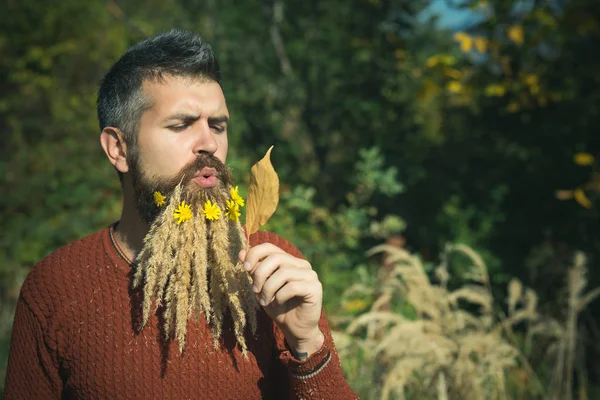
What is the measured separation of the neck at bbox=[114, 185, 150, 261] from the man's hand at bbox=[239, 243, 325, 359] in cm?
54

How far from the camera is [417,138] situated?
573 centimetres

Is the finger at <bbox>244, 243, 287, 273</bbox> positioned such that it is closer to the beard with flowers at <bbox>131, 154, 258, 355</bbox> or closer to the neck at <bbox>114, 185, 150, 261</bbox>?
the beard with flowers at <bbox>131, 154, 258, 355</bbox>

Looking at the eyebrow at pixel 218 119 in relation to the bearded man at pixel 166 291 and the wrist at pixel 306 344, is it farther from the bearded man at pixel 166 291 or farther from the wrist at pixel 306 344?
the wrist at pixel 306 344

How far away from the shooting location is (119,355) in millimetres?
1887

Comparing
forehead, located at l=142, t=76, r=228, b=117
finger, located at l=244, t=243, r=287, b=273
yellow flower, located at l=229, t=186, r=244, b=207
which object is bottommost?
finger, located at l=244, t=243, r=287, b=273

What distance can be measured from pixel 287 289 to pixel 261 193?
244 millimetres

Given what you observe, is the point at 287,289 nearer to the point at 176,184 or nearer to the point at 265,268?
the point at 265,268

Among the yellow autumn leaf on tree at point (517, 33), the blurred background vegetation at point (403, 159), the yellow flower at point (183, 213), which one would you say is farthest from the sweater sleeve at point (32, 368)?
the yellow autumn leaf on tree at point (517, 33)

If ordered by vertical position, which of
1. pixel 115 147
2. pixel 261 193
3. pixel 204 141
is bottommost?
pixel 261 193

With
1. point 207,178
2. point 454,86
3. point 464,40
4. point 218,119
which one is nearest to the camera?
point 207,178

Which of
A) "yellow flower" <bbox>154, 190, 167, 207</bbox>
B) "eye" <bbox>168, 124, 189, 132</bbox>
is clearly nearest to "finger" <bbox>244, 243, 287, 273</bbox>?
"yellow flower" <bbox>154, 190, 167, 207</bbox>

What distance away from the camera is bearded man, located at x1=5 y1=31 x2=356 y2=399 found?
1.71m

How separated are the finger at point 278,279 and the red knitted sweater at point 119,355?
363 millimetres

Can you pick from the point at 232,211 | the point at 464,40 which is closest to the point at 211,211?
the point at 232,211
